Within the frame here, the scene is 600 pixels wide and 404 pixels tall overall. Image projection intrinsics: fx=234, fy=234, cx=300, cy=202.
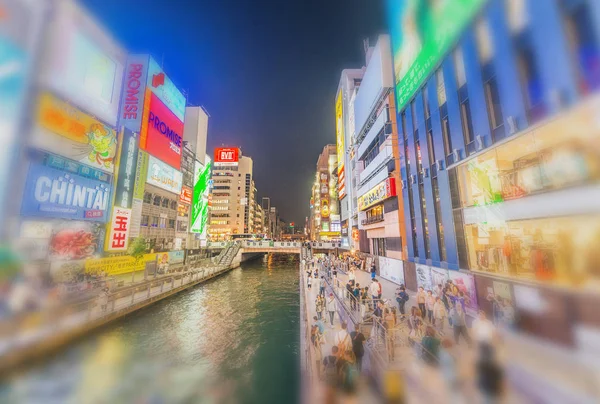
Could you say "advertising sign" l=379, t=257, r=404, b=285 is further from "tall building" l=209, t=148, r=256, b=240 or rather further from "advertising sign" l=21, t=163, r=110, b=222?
"tall building" l=209, t=148, r=256, b=240

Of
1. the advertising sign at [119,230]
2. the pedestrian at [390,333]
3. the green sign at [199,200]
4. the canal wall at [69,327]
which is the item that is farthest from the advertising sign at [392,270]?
the green sign at [199,200]

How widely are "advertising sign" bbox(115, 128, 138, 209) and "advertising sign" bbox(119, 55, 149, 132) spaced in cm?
422

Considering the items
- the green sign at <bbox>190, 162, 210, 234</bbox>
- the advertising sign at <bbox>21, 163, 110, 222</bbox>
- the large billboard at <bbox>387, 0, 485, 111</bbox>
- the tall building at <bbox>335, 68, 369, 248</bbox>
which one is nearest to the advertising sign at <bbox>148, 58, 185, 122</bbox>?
the green sign at <bbox>190, 162, 210, 234</bbox>

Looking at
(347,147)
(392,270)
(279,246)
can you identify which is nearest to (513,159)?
(392,270)

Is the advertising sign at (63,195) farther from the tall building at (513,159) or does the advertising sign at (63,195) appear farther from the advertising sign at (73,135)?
the tall building at (513,159)

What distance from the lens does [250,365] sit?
12.0 metres

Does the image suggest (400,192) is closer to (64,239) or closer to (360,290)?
(360,290)

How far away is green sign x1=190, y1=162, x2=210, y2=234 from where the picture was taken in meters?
Answer: 52.2

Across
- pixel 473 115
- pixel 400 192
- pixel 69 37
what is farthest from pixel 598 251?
pixel 69 37

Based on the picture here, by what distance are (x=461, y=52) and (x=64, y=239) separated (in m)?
35.3

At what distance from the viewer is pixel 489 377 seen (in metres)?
4.90

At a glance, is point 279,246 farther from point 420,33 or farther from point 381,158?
point 420,33

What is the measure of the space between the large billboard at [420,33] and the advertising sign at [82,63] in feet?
107

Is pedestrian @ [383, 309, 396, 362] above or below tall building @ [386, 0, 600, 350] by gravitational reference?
below
